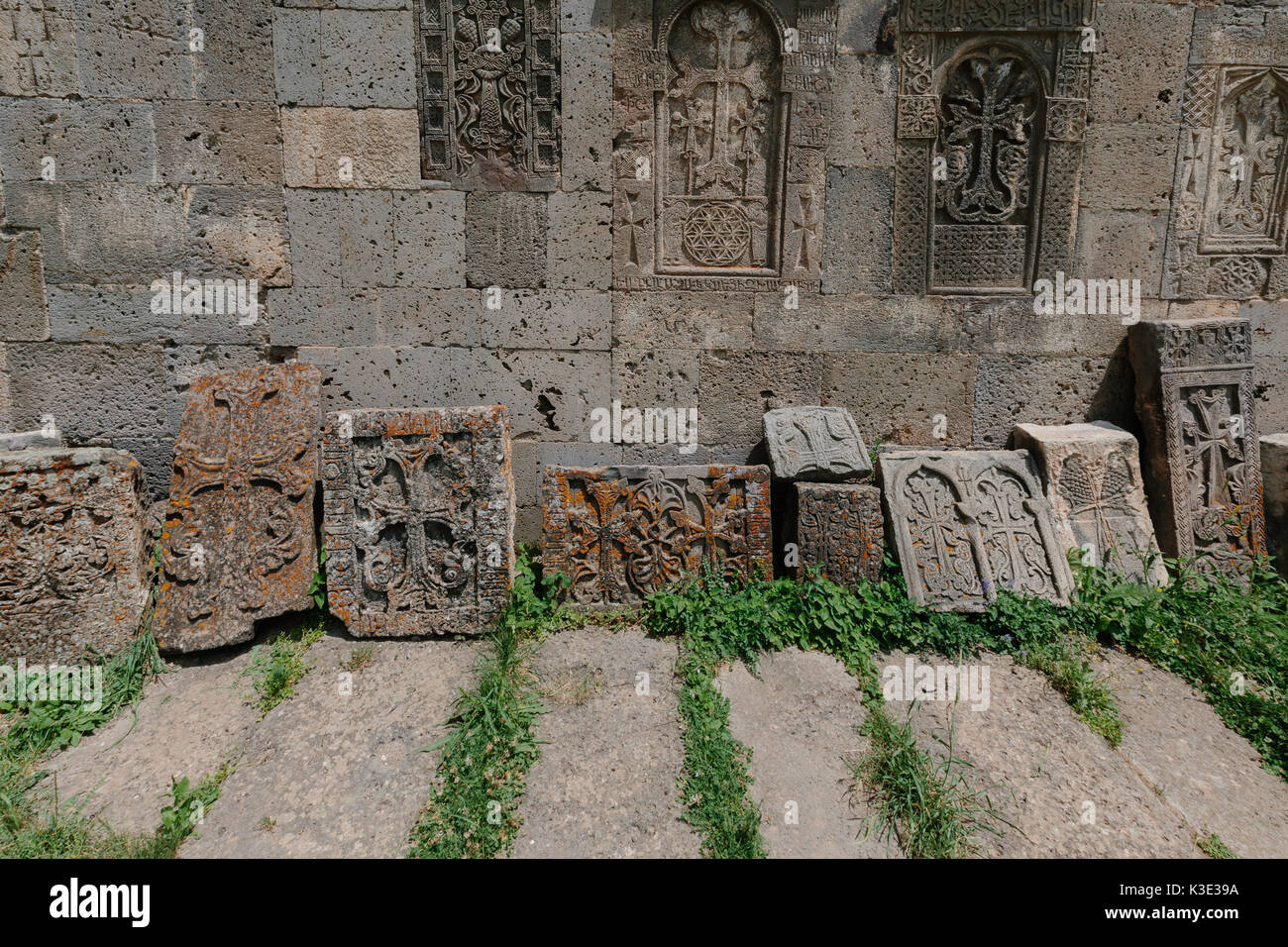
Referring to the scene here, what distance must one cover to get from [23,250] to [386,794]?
3.80 meters

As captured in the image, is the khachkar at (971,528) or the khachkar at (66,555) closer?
the khachkar at (66,555)

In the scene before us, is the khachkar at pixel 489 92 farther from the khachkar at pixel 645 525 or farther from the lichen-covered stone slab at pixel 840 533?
the lichen-covered stone slab at pixel 840 533

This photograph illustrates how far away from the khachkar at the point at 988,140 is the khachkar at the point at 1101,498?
1.06m

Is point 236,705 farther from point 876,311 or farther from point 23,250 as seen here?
point 876,311

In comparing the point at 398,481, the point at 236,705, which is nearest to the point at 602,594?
the point at 398,481

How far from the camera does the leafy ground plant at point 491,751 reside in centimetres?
228

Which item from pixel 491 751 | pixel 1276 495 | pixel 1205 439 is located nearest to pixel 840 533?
pixel 491 751

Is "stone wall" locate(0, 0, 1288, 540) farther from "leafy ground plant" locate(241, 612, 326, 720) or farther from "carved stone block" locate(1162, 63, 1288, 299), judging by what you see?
"leafy ground plant" locate(241, 612, 326, 720)

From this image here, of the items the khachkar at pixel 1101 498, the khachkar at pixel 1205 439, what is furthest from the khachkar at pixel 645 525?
the khachkar at pixel 1205 439

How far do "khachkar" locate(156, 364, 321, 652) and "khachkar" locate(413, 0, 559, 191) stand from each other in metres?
1.59

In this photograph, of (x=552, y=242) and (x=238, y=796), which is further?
(x=552, y=242)

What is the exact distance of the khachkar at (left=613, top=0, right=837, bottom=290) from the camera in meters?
3.82
